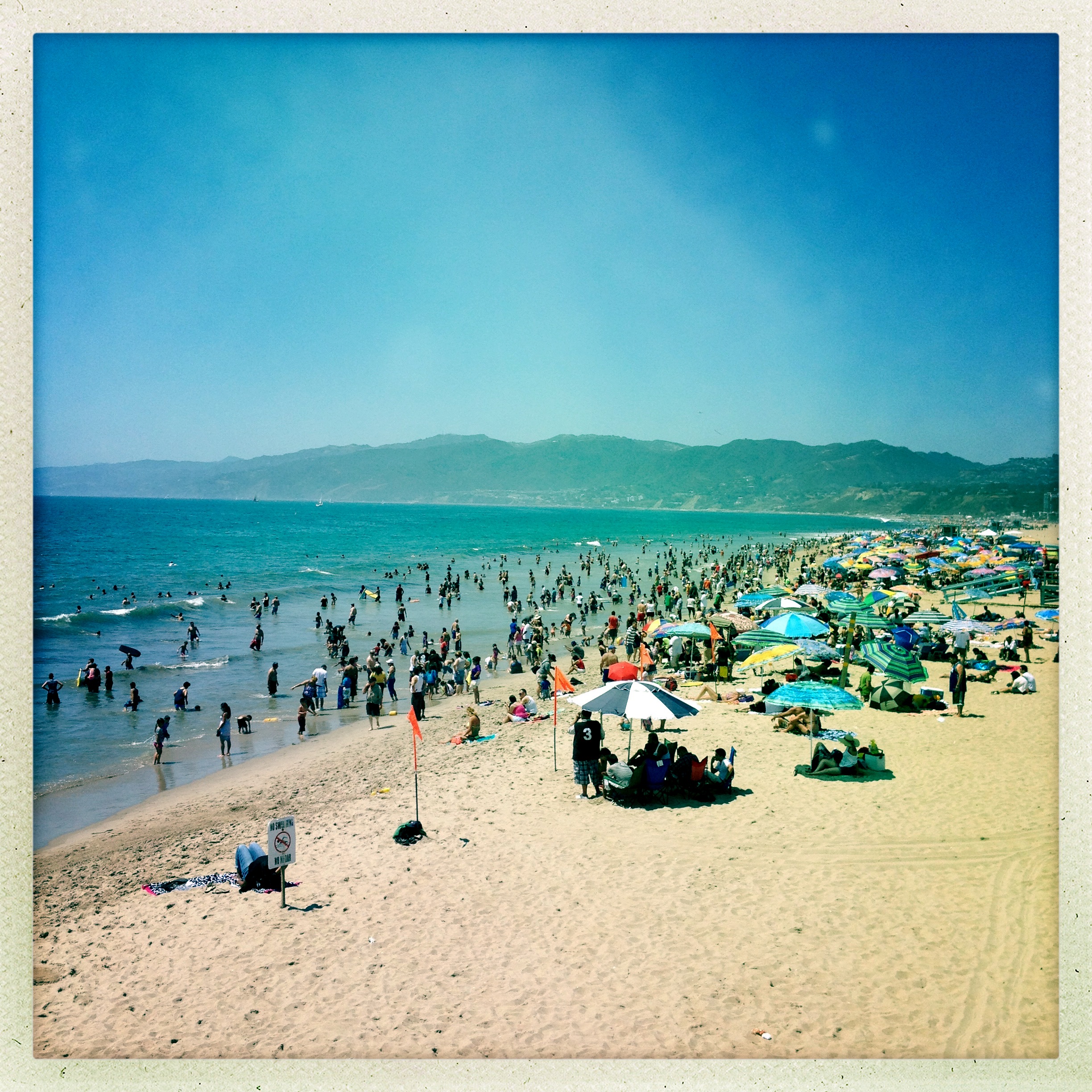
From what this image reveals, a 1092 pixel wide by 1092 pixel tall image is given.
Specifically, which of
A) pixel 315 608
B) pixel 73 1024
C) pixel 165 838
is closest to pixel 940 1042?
pixel 73 1024

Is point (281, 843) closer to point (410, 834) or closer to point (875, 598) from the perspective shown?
point (410, 834)

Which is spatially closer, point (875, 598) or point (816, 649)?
point (816, 649)

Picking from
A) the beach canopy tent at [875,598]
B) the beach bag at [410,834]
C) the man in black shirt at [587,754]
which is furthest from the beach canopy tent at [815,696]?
the beach canopy tent at [875,598]

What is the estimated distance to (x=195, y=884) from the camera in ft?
24.8

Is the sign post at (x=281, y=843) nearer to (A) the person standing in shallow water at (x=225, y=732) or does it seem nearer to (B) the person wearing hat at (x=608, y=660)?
(A) the person standing in shallow water at (x=225, y=732)

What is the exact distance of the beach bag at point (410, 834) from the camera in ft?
27.2

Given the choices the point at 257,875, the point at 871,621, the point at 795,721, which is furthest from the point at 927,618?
the point at 257,875

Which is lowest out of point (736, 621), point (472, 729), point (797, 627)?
point (472, 729)

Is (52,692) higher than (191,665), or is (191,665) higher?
(52,692)

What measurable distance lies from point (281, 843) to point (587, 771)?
4612mm

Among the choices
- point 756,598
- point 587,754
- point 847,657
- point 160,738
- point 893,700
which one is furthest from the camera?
point 756,598

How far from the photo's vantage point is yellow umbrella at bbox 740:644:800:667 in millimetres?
13773

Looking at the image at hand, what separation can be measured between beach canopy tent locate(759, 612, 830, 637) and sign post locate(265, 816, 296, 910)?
1201cm

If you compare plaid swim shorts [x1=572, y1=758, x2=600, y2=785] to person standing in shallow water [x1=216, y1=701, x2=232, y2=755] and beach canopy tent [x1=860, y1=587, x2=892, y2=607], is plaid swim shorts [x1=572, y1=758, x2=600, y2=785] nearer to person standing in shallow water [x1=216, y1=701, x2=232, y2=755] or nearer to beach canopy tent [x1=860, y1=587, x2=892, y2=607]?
person standing in shallow water [x1=216, y1=701, x2=232, y2=755]
